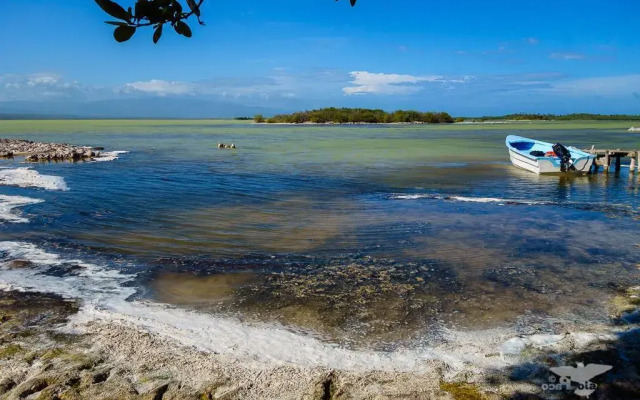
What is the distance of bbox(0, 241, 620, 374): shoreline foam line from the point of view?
5066mm

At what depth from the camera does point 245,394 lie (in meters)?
4.41

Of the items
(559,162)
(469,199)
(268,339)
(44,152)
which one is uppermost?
(44,152)

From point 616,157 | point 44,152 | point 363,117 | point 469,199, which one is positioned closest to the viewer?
point 469,199

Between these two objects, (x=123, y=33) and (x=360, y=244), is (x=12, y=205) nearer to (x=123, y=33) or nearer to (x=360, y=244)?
(x=360, y=244)

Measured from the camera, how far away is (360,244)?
994 cm

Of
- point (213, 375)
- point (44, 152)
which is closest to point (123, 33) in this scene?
point (213, 375)

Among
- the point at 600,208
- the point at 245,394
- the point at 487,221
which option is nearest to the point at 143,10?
the point at 245,394

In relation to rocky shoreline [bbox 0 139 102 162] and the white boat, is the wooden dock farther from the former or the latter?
rocky shoreline [bbox 0 139 102 162]

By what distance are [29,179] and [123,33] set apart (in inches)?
768

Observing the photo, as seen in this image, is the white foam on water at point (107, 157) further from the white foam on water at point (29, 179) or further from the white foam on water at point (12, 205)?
the white foam on water at point (12, 205)

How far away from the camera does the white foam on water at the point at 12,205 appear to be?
12.1m

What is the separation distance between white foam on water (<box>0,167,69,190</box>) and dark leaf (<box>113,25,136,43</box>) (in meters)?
16.7

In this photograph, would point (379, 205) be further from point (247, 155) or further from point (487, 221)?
point (247, 155)

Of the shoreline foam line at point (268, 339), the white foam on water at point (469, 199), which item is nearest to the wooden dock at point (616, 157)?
the white foam on water at point (469, 199)
